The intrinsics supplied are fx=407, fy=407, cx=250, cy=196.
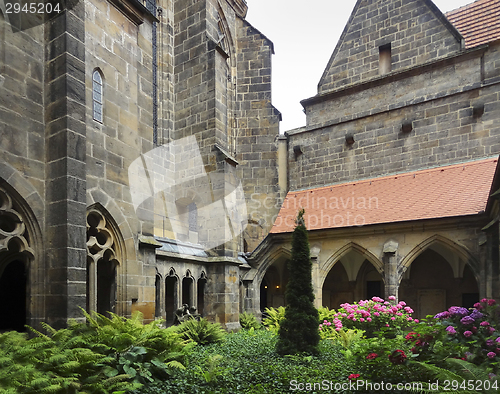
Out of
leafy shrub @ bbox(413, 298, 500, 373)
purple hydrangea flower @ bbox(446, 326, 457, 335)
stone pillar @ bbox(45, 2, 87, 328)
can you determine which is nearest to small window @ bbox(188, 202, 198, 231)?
stone pillar @ bbox(45, 2, 87, 328)

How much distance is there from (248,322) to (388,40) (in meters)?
11.9

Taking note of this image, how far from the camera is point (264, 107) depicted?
16188 millimetres

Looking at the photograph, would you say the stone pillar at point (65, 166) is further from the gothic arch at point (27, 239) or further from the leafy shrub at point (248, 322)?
the leafy shrub at point (248, 322)

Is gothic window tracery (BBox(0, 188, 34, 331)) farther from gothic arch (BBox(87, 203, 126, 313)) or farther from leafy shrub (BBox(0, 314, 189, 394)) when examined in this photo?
leafy shrub (BBox(0, 314, 189, 394))

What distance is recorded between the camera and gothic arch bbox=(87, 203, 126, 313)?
23.9ft

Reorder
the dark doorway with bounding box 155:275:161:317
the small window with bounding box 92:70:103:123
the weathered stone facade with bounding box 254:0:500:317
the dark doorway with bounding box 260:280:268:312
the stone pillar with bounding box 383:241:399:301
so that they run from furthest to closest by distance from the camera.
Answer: the dark doorway with bounding box 260:280:268:312 < the weathered stone facade with bounding box 254:0:500:317 < the stone pillar with bounding box 383:241:399:301 < the dark doorway with bounding box 155:275:161:317 < the small window with bounding box 92:70:103:123

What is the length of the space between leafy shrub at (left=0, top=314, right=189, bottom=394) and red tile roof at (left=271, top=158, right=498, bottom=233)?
806cm

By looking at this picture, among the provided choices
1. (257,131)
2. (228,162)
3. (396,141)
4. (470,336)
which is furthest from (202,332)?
(396,141)

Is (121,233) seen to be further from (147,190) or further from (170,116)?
(170,116)

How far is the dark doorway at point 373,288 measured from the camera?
15258 mm

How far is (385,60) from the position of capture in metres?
16.1

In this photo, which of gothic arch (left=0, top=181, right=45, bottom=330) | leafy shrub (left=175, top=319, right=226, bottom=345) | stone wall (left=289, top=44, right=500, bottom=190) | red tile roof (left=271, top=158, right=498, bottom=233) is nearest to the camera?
gothic arch (left=0, top=181, right=45, bottom=330)

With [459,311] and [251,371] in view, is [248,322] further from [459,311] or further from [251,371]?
[459,311]

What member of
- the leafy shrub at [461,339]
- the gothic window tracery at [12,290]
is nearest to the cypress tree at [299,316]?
the leafy shrub at [461,339]
